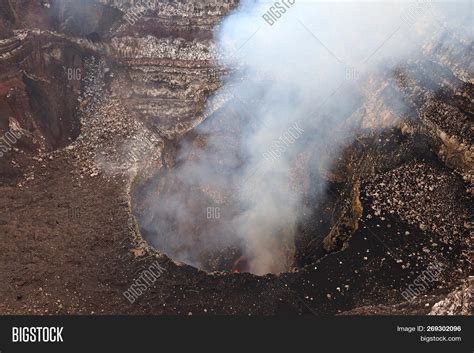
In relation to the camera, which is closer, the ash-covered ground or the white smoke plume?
the ash-covered ground

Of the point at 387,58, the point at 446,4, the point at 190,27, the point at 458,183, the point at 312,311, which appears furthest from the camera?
the point at 190,27

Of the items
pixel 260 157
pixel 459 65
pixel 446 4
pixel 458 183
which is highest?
pixel 446 4

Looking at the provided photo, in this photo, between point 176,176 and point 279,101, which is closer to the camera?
point 176,176

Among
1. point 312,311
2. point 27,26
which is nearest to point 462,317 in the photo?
point 312,311

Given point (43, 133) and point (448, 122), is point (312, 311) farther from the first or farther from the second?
point (43, 133)

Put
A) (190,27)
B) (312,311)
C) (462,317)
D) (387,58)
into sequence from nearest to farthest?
(462,317)
(312,311)
(387,58)
(190,27)

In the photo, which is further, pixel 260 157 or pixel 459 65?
pixel 260 157

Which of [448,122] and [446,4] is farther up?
[446,4]

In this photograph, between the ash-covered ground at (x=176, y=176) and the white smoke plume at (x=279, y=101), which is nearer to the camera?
the ash-covered ground at (x=176, y=176)
